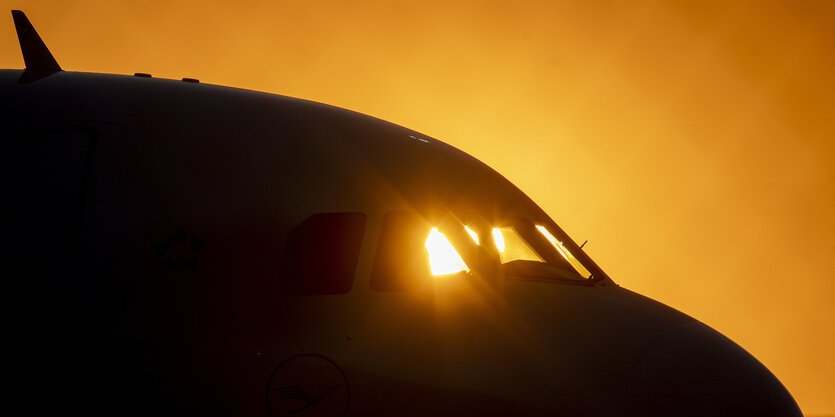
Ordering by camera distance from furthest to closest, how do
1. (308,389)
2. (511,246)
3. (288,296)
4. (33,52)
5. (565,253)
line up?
(33,52)
(565,253)
(511,246)
(288,296)
(308,389)

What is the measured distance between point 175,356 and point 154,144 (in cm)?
122

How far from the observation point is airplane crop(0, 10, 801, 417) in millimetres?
3107

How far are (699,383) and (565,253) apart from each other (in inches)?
48.2

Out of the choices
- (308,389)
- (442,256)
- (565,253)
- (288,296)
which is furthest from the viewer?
(565,253)

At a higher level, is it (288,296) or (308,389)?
(288,296)

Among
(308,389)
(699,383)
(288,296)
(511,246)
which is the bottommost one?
(308,389)

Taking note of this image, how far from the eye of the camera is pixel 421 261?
11.2 feet

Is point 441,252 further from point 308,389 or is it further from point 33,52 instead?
point 33,52

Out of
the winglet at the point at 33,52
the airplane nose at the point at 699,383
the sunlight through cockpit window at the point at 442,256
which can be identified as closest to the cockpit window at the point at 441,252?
the sunlight through cockpit window at the point at 442,256

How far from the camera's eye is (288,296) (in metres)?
3.33

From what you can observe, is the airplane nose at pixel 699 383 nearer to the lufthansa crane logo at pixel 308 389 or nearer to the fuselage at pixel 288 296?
the fuselage at pixel 288 296

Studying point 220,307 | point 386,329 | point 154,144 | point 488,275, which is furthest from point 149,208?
point 488,275

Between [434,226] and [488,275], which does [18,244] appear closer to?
[434,226]

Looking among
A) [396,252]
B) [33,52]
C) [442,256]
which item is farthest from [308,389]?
[33,52]
